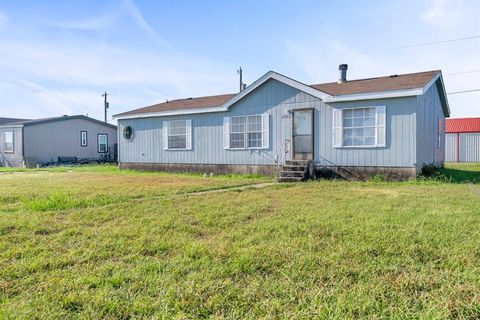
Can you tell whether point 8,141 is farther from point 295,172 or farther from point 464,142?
point 464,142

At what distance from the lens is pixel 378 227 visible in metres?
4.27

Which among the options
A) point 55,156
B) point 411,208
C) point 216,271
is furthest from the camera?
point 55,156

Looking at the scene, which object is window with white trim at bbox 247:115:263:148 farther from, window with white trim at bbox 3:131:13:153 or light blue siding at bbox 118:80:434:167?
window with white trim at bbox 3:131:13:153

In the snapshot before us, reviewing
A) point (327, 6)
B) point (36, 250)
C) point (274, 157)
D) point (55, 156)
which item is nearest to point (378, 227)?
point (36, 250)

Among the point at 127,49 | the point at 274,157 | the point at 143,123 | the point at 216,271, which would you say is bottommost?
the point at 216,271

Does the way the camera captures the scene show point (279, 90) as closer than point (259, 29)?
Yes

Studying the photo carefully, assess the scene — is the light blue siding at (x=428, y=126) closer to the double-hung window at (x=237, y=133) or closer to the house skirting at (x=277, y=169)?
the house skirting at (x=277, y=169)

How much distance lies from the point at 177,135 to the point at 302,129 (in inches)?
212

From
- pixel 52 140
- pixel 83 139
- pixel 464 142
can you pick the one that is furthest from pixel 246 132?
pixel 464 142

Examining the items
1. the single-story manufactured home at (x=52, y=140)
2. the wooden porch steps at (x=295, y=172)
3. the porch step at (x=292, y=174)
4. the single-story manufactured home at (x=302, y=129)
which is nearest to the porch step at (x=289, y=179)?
the wooden porch steps at (x=295, y=172)

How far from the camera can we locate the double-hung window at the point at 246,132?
41.0 feet

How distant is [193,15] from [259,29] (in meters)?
3.44

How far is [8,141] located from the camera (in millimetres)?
22312

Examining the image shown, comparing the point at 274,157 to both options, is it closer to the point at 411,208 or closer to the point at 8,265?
the point at 411,208
